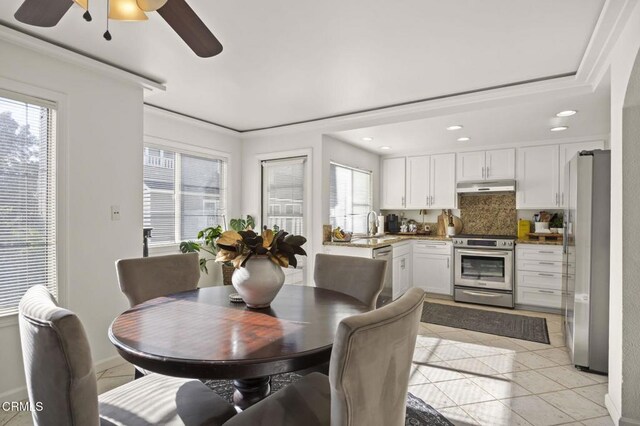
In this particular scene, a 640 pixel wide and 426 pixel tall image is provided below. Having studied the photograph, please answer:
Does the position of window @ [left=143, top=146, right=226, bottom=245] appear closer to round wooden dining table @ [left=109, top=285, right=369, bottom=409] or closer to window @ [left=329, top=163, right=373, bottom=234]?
window @ [left=329, top=163, right=373, bottom=234]

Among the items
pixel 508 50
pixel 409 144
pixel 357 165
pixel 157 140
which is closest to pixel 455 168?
pixel 409 144

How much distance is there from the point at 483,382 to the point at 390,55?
8.37 ft

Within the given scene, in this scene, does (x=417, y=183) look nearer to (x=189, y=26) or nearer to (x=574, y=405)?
(x=574, y=405)

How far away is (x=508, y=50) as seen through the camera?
→ 8.02ft

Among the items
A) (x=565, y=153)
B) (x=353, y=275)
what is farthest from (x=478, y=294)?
(x=353, y=275)

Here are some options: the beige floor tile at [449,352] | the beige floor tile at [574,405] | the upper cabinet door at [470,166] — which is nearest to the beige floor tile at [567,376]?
the beige floor tile at [574,405]

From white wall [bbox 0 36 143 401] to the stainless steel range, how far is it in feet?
13.5

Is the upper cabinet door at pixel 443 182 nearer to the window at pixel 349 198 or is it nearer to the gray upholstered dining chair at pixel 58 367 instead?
the window at pixel 349 198

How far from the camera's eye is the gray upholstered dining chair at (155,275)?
6.79 ft

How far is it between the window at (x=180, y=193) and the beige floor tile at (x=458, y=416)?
3321mm

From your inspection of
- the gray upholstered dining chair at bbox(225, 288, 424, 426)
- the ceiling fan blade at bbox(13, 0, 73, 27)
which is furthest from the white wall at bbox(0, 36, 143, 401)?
the gray upholstered dining chair at bbox(225, 288, 424, 426)

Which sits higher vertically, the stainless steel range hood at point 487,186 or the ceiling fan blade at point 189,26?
the ceiling fan blade at point 189,26

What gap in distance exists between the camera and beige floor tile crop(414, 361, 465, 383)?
2641 millimetres

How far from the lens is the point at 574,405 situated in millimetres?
2252
